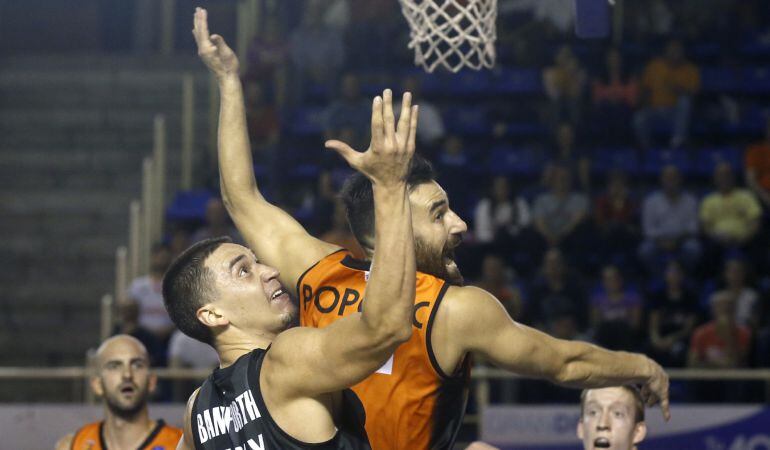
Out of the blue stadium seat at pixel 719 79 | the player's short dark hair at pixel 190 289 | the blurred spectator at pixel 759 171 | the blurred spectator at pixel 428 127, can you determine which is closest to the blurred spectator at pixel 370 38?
the blurred spectator at pixel 428 127

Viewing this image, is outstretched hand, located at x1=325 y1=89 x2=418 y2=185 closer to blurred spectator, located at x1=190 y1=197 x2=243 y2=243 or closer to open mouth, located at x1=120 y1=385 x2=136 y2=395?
open mouth, located at x1=120 y1=385 x2=136 y2=395

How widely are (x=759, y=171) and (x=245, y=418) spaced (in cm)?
889

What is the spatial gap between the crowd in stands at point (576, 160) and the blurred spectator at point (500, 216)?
0.02m

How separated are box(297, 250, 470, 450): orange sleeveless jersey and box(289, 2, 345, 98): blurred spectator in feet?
29.7

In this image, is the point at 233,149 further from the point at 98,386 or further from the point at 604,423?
the point at 98,386

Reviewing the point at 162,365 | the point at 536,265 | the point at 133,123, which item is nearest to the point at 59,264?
the point at 133,123

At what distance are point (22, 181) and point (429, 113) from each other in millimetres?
4933

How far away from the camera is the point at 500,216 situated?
11047mm

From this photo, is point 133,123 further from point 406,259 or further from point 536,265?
point 406,259

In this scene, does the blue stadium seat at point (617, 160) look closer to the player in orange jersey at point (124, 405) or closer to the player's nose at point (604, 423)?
the player in orange jersey at point (124, 405)

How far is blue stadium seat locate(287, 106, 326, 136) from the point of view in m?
12.7

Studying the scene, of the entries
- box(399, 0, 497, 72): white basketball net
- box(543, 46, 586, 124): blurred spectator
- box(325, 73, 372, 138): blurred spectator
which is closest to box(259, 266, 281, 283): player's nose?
box(399, 0, 497, 72): white basketball net

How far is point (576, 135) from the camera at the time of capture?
12500 millimetres

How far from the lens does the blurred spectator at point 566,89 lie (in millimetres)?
12445
